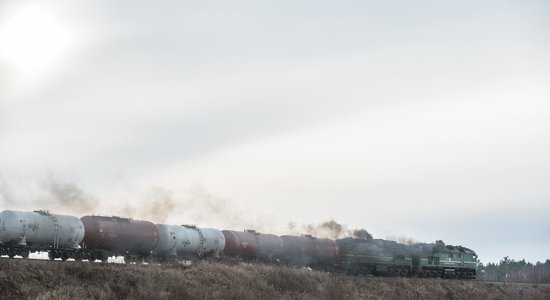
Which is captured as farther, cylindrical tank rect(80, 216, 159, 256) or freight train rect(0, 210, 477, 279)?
cylindrical tank rect(80, 216, 159, 256)

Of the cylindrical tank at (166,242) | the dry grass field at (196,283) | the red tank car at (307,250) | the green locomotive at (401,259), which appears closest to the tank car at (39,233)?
the dry grass field at (196,283)

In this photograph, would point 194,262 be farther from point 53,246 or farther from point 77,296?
point 77,296

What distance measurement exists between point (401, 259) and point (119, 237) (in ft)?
98.6

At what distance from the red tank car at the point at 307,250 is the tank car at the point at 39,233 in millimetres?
21174

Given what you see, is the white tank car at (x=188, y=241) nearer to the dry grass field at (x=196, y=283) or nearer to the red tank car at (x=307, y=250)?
the dry grass field at (x=196, y=283)

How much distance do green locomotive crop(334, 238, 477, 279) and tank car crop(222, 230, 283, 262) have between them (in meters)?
7.11

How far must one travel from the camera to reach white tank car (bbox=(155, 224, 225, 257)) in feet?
168

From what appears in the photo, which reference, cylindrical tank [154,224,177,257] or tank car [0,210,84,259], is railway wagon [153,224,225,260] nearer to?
cylindrical tank [154,224,177,257]

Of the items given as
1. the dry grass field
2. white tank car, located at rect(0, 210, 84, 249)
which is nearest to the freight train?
white tank car, located at rect(0, 210, 84, 249)

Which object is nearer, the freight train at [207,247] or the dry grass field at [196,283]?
the dry grass field at [196,283]

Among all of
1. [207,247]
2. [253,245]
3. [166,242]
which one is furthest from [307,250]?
[166,242]

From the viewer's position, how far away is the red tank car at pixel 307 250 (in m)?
60.0

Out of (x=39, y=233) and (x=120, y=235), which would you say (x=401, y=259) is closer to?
(x=120, y=235)

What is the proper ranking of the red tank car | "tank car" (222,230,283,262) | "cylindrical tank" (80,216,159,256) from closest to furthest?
1. "cylindrical tank" (80,216,159,256)
2. "tank car" (222,230,283,262)
3. the red tank car
